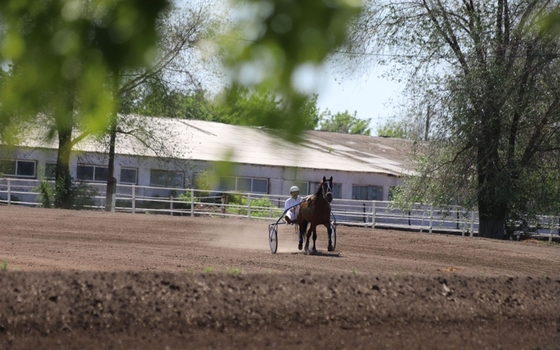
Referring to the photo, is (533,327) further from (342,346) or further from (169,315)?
(169,315)

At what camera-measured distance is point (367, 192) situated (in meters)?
48.6

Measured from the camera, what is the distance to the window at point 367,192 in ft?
157

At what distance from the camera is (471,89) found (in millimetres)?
24281

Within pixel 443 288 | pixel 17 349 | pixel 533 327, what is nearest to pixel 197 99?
pixel 17 349

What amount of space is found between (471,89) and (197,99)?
70.6 feet

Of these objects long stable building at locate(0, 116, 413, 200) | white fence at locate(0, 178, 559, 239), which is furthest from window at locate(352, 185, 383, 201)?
long stable building at locate(0, 116, 413, 200)

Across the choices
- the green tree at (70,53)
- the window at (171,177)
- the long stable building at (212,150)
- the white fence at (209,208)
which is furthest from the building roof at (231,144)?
the white fence at (209,208)

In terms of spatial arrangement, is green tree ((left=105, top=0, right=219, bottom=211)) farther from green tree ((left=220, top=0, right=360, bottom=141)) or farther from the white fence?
the white fence

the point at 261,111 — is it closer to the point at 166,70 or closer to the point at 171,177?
the point at 166,70

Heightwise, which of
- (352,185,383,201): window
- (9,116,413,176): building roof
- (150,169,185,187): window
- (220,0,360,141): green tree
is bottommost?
(150,169,185,187): window

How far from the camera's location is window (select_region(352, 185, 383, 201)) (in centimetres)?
4788

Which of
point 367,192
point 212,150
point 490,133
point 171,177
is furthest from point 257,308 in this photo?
point 367,192

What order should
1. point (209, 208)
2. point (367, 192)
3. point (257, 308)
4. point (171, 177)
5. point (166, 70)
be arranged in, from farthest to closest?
point (367, 192)
point (209, 208)
point (257, 308)
point (171, 177)
point (166, 70)

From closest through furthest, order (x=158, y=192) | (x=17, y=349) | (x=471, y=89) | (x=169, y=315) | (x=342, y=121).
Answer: (x=342, y=121) → (x=17, y=349) → (x=169, y=315) → (x=471, y=89) → (x=158, y=192)
